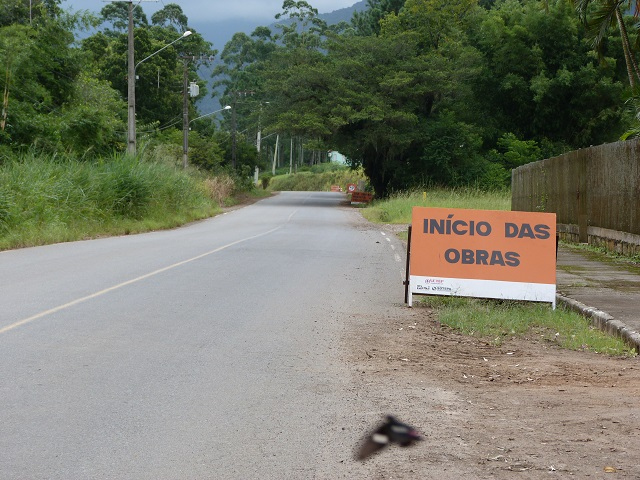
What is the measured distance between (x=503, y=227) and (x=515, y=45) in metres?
47.2

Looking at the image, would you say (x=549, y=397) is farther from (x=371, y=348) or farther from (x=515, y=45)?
(x=515, y=45)

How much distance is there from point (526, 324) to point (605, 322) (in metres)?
0.93

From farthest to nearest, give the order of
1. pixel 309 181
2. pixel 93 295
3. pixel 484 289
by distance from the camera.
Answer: pixel 309 181, pixel 93 295, pixel 484 289

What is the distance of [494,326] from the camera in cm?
1025

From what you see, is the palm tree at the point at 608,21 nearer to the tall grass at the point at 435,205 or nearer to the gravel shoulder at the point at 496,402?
the tall grass at the point at 435,205

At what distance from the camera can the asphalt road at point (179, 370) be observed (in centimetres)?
515

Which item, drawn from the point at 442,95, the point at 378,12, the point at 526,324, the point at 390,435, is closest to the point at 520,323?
the point at 526,324

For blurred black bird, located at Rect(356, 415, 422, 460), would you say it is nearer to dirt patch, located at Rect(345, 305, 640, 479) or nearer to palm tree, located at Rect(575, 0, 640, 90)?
dirt patch, located at Rect(345, 305, 640, 479)

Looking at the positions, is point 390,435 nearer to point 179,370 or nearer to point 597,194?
point 179,370

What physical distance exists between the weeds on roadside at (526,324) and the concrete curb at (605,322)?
0.24ft

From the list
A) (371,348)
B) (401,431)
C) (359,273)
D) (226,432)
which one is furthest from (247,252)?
(401,431)

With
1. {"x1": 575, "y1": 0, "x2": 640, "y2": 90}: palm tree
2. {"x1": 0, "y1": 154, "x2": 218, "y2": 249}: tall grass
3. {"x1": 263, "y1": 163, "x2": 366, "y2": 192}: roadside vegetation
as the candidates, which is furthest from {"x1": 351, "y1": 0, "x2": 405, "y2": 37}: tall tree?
{"x1": 575, "y1": 0, "x2": 640, "y2": 90}: palm tree

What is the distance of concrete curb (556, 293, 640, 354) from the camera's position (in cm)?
891

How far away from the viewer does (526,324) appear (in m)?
10.3
